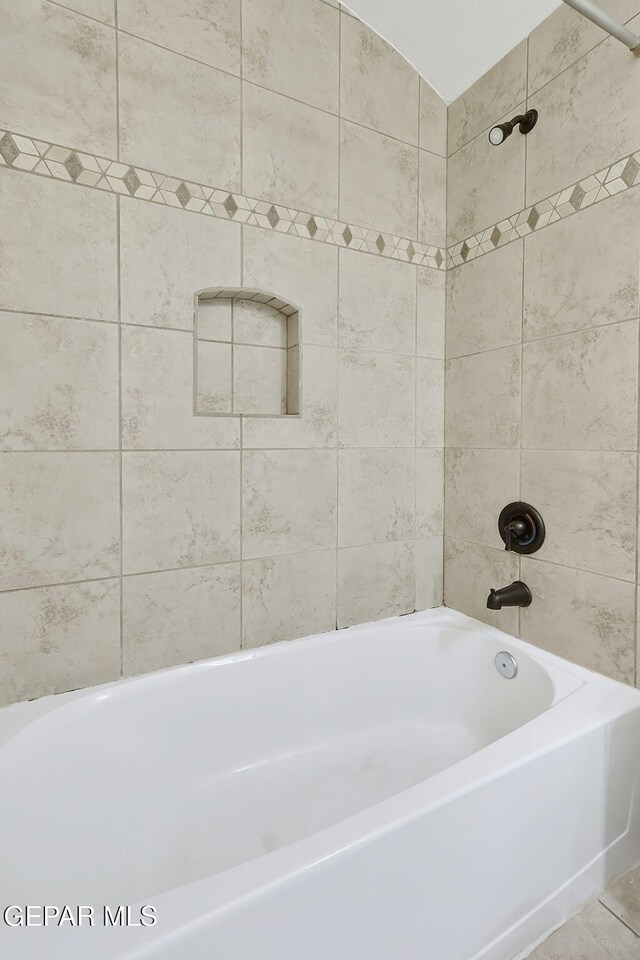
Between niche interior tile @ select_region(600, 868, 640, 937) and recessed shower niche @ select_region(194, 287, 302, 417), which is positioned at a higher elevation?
recessed shower niche @ select_region(194, 287, 302, 417)

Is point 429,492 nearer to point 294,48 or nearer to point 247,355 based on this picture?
point 247,355

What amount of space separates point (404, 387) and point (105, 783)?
1.53m

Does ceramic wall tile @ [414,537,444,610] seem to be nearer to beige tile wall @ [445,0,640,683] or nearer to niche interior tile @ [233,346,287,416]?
beige tile wall @ [445,0,640,683]

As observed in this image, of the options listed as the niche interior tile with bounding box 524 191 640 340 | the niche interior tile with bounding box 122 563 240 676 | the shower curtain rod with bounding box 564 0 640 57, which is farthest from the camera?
the niche interior tile with bounding box 122 563 240 676

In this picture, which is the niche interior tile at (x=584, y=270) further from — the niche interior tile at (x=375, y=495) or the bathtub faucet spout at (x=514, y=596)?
the bathtub faucet spout at (x=514, y=596)

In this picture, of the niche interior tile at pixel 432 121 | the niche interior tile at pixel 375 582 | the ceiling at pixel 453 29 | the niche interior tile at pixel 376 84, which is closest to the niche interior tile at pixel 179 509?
the niche interior tile at pixel 375 582

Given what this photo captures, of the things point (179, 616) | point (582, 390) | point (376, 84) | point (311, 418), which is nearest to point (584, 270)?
point (582, 390)

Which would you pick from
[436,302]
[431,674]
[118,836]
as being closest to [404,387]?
[436,302]

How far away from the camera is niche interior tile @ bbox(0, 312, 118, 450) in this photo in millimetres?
1227

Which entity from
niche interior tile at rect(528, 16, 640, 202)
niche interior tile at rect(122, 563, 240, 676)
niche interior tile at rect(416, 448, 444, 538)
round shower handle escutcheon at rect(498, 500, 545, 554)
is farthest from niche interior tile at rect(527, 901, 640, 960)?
niche interior tile at rect(528, 16, 640, 202)

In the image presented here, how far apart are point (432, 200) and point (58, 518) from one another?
5.70 ft

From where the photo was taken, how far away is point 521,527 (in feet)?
5.24

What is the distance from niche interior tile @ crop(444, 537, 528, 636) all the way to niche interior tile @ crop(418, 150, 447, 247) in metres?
1.19

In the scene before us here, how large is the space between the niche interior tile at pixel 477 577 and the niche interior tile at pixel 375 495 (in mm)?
215
